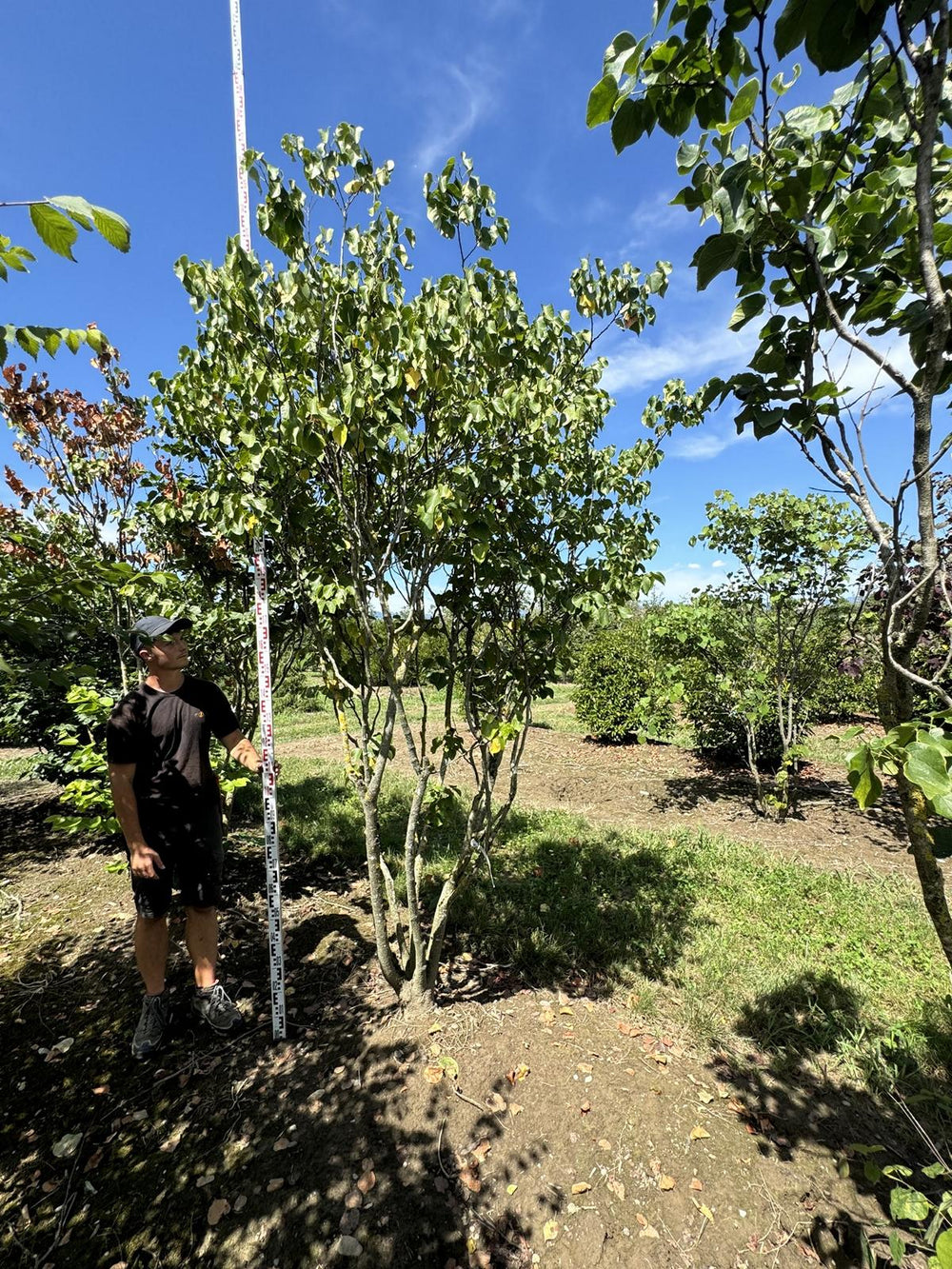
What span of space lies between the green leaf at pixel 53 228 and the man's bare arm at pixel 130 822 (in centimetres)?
218

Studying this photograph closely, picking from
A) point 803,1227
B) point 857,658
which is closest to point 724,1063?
point 803,1227

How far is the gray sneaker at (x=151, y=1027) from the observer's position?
262 cm

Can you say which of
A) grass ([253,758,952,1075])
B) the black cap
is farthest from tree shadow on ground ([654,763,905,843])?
the black cap

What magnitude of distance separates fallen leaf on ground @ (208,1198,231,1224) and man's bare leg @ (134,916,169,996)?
3.51 feet

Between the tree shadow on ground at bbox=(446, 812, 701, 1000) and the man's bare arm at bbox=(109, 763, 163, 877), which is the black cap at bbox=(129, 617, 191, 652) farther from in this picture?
the tree shadow on ground at bbox=(446, 812, 701, 1000)

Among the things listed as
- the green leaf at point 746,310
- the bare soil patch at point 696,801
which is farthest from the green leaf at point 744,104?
the bare soil patch at point 696,801

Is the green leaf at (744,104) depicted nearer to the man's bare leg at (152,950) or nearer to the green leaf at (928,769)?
the green leaf at (928,769)

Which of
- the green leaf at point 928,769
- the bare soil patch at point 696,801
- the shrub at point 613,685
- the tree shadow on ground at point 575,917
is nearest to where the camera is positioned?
the green leaf at point 928,769

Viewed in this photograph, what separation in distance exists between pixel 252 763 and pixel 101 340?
2.09 meters

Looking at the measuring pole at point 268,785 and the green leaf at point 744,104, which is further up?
the green leaf at point 744,104

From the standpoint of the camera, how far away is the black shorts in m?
2.68

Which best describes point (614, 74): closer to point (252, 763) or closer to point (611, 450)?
point (611, 450)

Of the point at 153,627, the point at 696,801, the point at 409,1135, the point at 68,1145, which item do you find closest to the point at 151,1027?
the point at 68,1145

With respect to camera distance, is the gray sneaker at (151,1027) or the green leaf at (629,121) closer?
the green leaf at (629,121)
